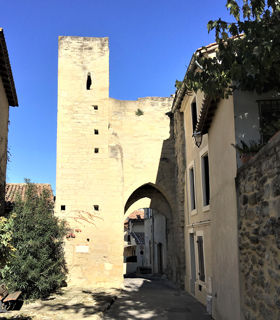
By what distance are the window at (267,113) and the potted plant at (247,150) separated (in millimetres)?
242

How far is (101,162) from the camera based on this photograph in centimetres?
1395

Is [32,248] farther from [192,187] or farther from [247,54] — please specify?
[247,54]

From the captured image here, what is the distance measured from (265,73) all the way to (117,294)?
Result: 8340mm

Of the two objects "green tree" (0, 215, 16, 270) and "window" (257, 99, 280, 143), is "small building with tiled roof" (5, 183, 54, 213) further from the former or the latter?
"window" (257, 99, 280, 143)

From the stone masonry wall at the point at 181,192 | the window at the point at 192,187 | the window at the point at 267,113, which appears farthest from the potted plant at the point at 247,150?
the stone masonry wall at the point at 181,192

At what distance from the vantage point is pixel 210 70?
18.0 feet

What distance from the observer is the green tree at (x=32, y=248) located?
934 cm

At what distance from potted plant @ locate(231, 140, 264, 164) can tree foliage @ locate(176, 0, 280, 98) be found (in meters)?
0.81

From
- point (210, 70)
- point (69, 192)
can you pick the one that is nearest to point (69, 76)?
point (69, 192)

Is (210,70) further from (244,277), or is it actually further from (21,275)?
(21,275)

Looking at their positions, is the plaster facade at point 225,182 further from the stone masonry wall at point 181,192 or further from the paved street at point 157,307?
the stone masonry wall at point 181,192

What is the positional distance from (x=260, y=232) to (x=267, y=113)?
225cm

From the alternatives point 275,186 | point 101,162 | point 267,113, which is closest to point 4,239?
point 275,186

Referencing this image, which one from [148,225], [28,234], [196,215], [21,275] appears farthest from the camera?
[148,225]
